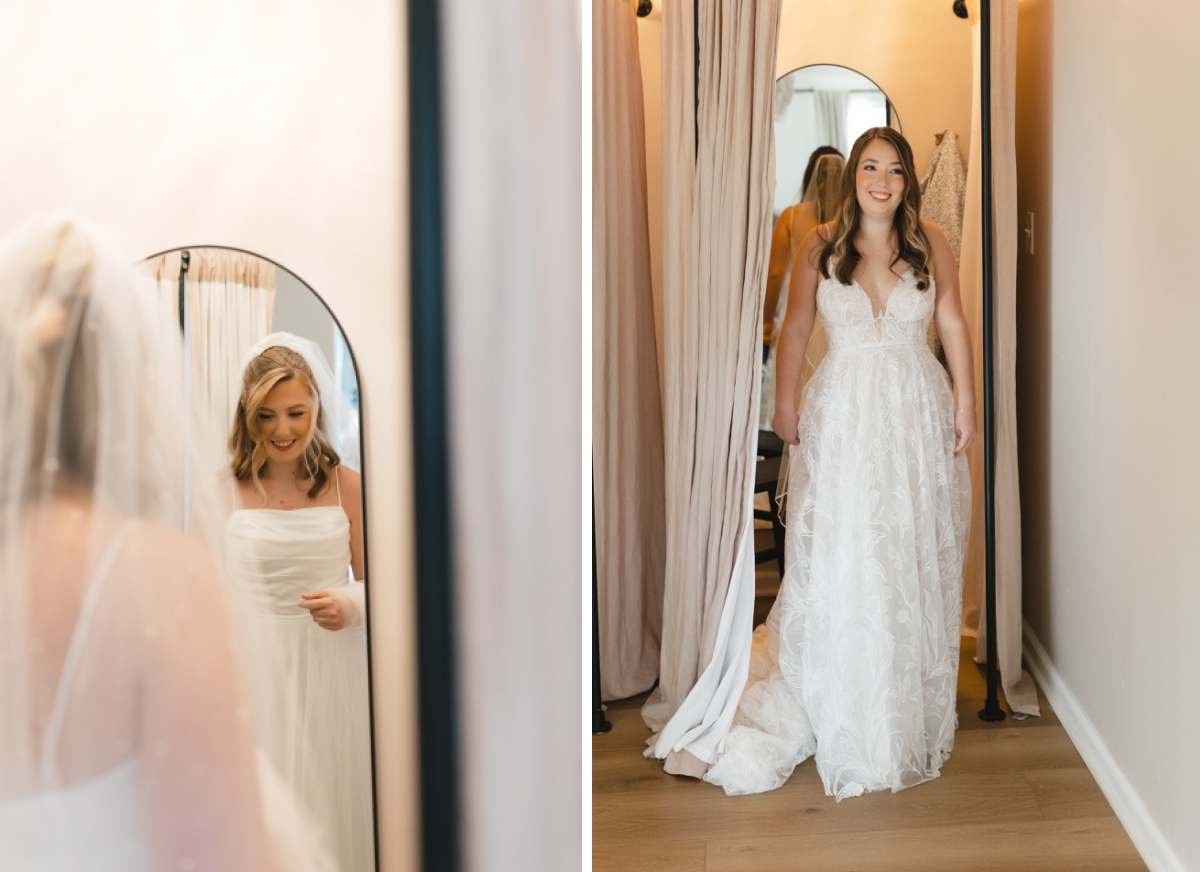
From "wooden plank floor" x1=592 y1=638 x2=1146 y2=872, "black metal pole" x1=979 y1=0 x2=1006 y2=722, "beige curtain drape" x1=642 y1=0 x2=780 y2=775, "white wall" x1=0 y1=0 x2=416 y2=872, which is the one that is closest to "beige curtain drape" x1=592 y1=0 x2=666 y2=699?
"beige curtain drape" x1=642 y1=0 x2=780 y2=775

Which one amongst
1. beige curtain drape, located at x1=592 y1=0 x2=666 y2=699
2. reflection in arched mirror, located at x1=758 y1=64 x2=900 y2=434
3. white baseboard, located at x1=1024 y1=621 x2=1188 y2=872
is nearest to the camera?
white baseboard, located at x1=1024 y1=621 x2=1188 y2=872

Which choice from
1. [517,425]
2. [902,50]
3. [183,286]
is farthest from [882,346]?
[183,286]

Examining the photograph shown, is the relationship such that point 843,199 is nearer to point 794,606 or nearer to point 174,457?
point 794,606

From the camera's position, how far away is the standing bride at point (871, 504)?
7.49 feet

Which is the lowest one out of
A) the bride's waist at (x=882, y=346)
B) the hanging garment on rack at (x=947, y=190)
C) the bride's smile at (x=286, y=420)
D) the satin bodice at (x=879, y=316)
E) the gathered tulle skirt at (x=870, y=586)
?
the gathered tulle skirt at (x=870, y=586)

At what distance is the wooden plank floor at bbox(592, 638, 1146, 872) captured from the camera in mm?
1958

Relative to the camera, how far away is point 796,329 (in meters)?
2.44

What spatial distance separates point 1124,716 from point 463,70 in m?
2.12

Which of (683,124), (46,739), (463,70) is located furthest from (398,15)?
(683,124)

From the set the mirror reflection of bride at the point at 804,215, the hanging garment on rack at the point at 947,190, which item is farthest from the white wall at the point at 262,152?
the hanging garment on rack at the point at 947,190

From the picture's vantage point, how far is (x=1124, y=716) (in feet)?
6.81

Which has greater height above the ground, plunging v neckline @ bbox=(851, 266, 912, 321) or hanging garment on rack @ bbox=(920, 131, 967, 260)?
hanging garment on rack @ bbox=(920, 131, 967, 260)

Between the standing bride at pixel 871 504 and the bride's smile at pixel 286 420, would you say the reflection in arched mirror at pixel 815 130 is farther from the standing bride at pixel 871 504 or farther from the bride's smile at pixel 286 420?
the bride's smile at pixel 286 420

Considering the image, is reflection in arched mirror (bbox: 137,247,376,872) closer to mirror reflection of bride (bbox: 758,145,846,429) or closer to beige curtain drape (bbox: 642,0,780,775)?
beige curtain drape (bbox: 642,0,780,775)
